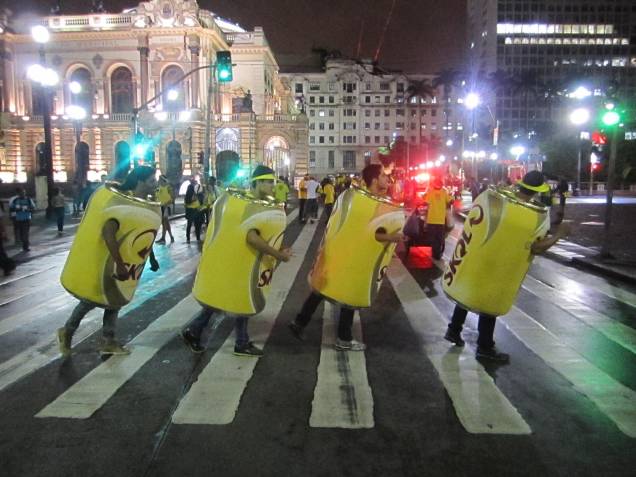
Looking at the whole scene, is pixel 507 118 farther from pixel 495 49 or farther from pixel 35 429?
pixel 35 429

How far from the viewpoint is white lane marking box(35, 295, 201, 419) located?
4639 millimetres

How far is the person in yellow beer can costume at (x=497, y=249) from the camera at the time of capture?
5.67 m

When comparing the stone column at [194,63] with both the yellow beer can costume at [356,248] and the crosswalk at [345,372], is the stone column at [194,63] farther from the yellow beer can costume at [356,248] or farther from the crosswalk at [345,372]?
the yellow beer can costume at [356,248]


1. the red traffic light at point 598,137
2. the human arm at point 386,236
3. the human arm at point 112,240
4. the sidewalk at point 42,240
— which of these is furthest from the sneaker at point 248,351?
the red traffic light at point 598,137

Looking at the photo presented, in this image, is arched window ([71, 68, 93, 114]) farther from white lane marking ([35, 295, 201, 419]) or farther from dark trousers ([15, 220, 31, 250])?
white lane marking ([35, 295, 201, 419])

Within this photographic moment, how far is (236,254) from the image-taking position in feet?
18.4

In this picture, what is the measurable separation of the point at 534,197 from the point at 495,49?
123 meters

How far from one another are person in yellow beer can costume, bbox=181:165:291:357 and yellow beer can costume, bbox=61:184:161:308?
64cm

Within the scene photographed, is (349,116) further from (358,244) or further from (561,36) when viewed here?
(358,244)

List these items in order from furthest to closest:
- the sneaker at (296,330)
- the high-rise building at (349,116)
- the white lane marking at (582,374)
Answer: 1. the high-rise building at (349,116)
2. the sneaker at (296,330)
3. the white lane marking at (582,374)

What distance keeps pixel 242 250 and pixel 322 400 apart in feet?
5.29

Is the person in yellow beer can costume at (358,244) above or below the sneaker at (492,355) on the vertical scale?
above

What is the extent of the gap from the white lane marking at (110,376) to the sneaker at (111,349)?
90 millimetres

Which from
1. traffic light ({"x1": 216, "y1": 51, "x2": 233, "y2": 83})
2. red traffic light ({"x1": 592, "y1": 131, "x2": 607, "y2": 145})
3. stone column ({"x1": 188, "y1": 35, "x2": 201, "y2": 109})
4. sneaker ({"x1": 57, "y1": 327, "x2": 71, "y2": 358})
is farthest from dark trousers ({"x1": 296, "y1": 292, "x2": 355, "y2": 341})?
stone column ({"x1": 188, "y1": 35, "x2": 201, "y2": 109})
